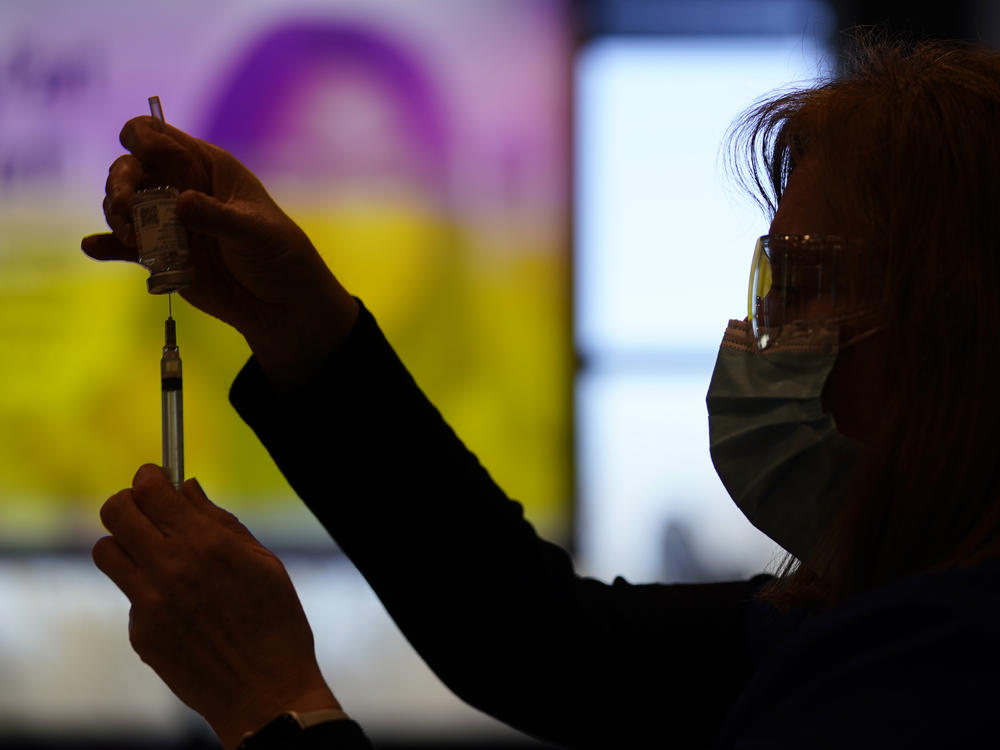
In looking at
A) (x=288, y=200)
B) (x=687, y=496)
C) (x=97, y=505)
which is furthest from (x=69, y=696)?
(x=687, y=496)

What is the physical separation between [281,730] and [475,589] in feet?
1.29

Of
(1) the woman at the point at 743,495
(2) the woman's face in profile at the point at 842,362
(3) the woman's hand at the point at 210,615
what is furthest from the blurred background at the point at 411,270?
(3) the woman's hand at the point at 210,615

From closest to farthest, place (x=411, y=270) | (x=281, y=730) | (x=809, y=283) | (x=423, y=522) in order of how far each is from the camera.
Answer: (x=281, y=730), (x=809, y=283), (x=423, y=522), (x=411, y=270)

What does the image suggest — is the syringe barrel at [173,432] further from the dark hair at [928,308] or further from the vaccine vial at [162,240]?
the dark hair at [928,308]

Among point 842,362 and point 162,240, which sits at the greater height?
point 162,240

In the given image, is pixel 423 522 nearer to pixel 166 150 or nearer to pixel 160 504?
pixel 160 504

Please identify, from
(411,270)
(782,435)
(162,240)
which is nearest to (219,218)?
(162,240)

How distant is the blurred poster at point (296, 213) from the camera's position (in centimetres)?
255

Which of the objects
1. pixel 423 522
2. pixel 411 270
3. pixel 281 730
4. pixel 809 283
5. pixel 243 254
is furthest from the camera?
pixel 411 270

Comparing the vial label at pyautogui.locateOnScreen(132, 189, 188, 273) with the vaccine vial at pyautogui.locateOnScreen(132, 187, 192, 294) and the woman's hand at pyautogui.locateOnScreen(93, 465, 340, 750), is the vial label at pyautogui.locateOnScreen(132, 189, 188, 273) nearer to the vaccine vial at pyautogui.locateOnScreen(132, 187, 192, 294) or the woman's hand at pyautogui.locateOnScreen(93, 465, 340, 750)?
the vaccine vial at pyautogui.locateOnScreen(132, 187, 192, 294)

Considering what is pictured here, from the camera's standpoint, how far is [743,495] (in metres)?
1.04

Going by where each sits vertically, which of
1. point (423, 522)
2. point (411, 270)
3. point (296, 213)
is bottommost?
point (423, 522)

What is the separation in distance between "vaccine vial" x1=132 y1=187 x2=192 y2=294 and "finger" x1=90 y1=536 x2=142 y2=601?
257mm

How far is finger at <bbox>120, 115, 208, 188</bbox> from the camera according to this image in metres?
1.06
